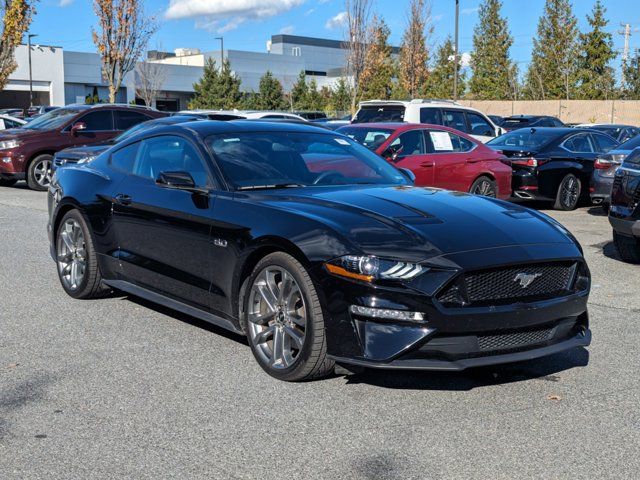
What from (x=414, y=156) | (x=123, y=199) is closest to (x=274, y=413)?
(x=123, y=199)

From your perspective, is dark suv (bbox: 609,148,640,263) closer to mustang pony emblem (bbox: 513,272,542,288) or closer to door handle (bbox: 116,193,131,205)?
mustang pony emblem (bbox: 513,272,542,288)

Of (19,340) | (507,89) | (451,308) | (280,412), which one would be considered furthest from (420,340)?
(507,89)

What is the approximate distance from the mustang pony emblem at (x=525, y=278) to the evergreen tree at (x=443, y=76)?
45177 millimetres

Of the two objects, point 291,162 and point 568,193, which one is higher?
point 291,162

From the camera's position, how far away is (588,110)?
43062 mm

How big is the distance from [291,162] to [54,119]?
13979 millimetres

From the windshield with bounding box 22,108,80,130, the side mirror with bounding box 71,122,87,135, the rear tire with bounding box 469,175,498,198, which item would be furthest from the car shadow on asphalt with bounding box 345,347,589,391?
the windshield with bounding box 22,108,80,130

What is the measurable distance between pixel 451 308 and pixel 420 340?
23 cm

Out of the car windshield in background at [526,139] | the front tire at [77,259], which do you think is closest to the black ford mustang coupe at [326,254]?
the front tire at [77,259]

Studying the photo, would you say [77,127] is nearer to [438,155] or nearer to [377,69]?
[438,155]

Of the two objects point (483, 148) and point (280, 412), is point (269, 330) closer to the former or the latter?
point (280, 412)

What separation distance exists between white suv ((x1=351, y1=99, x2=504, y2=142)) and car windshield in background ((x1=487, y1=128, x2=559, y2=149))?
1.10 meters

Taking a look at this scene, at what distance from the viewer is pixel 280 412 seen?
4.48 metres

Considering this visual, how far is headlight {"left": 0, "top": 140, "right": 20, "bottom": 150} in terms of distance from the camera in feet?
58.3
